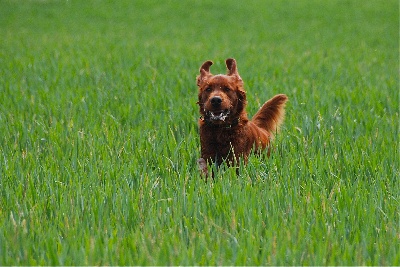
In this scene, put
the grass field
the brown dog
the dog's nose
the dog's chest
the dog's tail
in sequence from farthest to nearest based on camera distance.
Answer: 1. the dog's tail
2. the dog's chest
3. the brown dog
4. the dog's nose
5. the grass field

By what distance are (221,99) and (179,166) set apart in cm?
78

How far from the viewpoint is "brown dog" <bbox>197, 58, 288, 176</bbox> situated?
16.3 feet

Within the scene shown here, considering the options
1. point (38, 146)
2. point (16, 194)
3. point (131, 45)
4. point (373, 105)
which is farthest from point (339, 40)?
point (16, 194)

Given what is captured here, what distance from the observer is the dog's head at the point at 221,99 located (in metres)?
4.89

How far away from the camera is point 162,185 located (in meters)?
4.45

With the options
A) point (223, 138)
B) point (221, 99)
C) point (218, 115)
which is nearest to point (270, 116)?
point (223, 138)

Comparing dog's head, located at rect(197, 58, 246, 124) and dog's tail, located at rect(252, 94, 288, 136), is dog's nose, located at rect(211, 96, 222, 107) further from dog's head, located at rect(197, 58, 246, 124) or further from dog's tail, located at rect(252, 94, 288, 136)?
dog's tail, located at rect(252, 94, 288, 136)

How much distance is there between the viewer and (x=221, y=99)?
486 centimetres

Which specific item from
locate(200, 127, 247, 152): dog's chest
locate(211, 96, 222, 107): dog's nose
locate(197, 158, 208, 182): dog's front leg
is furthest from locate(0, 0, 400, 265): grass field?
locate(211, 96, 222, 107): dog's nose

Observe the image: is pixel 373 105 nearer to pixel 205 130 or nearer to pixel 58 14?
pixel 205 130

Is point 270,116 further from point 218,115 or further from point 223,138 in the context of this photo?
point 218,115

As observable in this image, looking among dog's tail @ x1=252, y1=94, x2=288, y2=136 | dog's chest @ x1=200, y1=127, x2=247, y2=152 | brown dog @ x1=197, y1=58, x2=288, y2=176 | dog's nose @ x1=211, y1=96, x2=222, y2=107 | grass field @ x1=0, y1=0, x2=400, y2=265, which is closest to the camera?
grass field @ x1=0, y1=0, x2=400, y2=265

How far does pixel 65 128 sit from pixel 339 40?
37.3ft

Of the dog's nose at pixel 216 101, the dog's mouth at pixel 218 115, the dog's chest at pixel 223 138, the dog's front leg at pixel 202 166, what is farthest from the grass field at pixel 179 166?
the dog's nose at pixel 216 101
